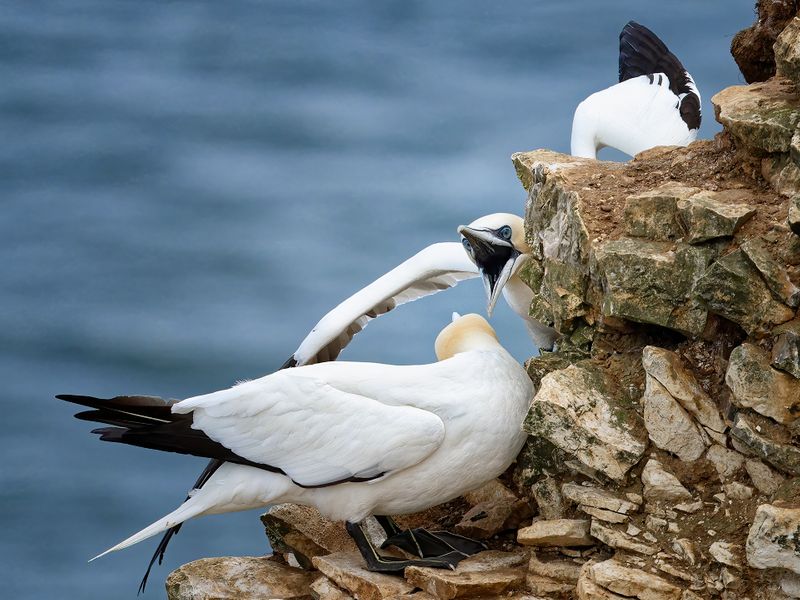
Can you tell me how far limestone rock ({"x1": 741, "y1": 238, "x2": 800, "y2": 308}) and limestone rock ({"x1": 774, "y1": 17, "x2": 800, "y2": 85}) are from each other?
102 centimetres

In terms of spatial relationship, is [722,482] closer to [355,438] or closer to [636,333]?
[636,333]

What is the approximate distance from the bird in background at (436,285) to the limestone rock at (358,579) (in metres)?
0.36

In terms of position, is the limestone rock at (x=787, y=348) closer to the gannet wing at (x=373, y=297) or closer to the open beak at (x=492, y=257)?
the open beak at (x=492, y=257)

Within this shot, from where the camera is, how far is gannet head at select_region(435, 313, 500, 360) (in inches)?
321

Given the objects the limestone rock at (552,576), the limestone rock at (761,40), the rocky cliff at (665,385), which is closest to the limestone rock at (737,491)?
the rocky cliff at (665,385)

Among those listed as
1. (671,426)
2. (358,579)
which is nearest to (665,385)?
(671,426)

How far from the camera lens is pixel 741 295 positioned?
22.2 feet

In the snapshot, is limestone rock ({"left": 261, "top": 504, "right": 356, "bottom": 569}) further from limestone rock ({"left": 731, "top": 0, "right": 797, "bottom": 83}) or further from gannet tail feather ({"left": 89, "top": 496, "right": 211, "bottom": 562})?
limestone rock ({"left": 731, "top": 0, "right": 797, "bottom": 83})

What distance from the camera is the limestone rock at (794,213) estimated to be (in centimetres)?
656

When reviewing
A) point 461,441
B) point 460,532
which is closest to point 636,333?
point 461,441

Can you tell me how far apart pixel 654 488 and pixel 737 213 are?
1.30 metres

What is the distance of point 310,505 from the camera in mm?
8289

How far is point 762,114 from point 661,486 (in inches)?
70.8

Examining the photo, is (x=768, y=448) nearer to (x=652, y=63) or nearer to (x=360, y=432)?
(x=360, y=432)
